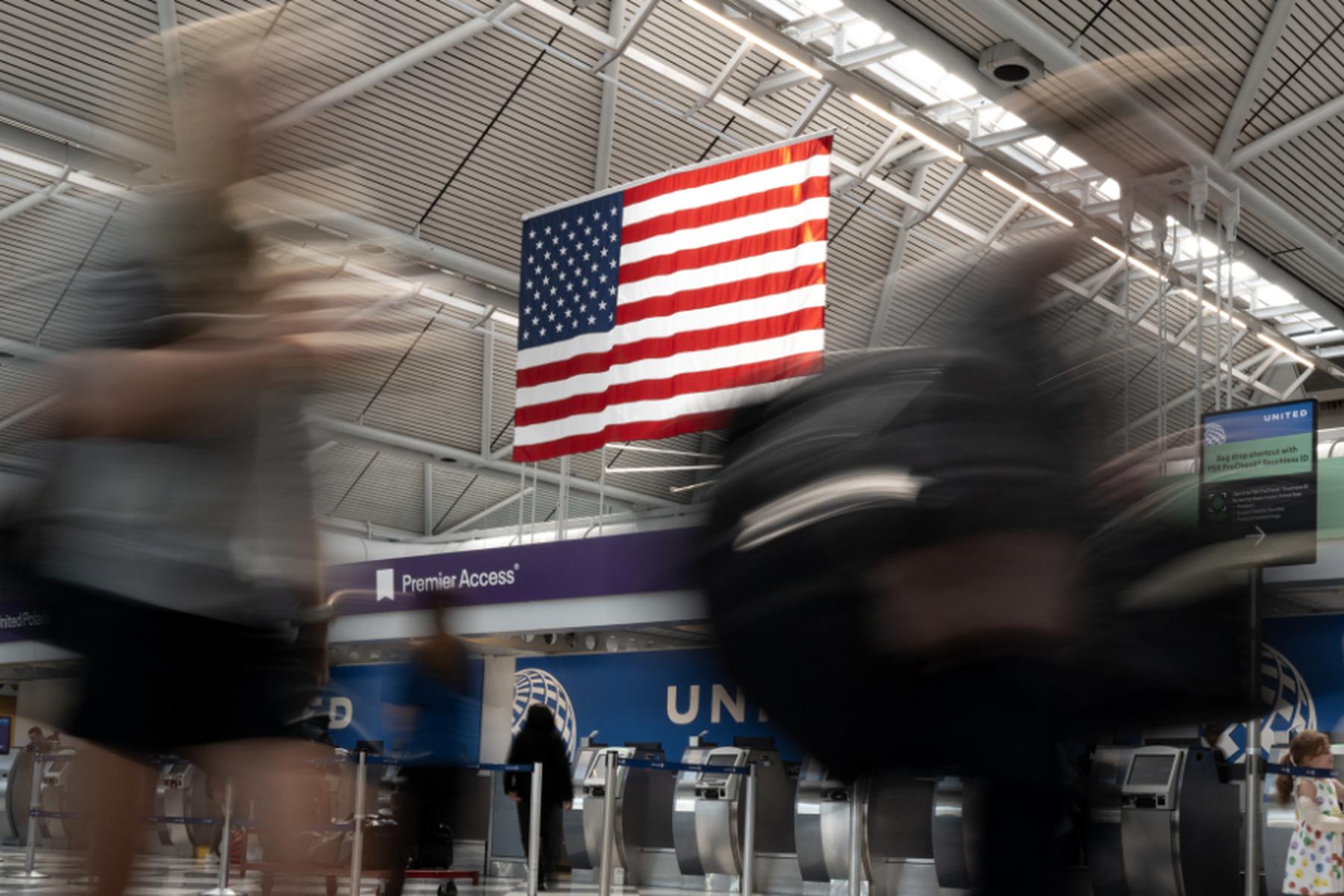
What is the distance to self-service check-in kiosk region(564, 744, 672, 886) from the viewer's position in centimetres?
1412

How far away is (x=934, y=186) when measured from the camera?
1727cm

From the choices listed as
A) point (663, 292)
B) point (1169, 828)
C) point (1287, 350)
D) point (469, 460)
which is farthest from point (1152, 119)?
point (469, 460)

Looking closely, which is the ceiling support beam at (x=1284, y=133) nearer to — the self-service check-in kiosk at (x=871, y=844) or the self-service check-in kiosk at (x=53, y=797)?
the self-service check-in kiosk at (x=871, y=844)

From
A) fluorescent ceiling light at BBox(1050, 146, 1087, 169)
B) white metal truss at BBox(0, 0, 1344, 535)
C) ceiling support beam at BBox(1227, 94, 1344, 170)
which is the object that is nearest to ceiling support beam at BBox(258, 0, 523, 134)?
white metal truss at BBox(0, 0, 1344, 535)

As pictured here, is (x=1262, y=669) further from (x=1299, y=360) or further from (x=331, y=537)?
(x=1299, y=360)

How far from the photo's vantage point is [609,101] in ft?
49.1

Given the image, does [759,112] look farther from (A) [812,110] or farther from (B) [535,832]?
(B) [535,832]

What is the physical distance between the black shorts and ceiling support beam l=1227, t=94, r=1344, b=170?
40.3 ft

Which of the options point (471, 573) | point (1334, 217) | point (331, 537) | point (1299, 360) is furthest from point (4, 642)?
point (1299, 360)

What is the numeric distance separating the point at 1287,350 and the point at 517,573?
14057 mm

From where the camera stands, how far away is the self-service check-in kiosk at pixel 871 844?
42.3 feet

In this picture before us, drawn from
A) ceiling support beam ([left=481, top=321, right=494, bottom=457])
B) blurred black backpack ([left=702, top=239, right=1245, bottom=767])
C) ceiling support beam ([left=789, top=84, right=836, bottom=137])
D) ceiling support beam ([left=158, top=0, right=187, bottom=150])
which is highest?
ceiling support beam ([left=789, top=84, right=836, bottom=137])

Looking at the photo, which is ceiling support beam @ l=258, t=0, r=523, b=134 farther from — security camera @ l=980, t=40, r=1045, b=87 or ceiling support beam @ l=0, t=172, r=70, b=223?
security camera @ l=980, t=40, r=1045, b=87

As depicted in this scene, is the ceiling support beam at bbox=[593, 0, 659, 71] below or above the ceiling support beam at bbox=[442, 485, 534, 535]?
above
